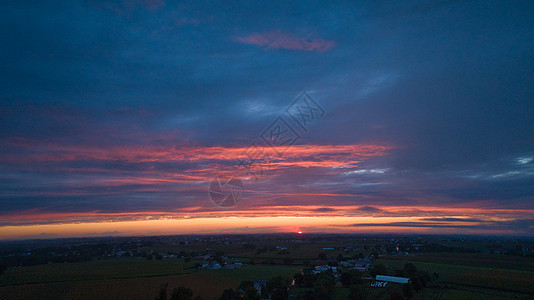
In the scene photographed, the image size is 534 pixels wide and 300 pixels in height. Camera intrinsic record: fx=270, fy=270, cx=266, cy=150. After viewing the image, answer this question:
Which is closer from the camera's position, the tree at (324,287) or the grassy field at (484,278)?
the tree at (324,287)

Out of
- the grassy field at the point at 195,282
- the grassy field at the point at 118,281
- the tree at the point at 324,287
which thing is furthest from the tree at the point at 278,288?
the grassy field at the point at 118,281

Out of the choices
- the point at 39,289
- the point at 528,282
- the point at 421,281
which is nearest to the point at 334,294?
the point at 421,281

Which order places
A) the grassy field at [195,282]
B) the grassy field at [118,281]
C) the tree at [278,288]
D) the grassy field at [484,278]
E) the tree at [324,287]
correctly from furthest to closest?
the grassy field at [484,278] < the grassy field at [118,281] < the grassy field at [195,282] < the tree at [324,287] < the tree at [278,288]

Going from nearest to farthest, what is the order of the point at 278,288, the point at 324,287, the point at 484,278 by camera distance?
1. the point at 278,288
2. the point at 324,287
3. the point at 484,278

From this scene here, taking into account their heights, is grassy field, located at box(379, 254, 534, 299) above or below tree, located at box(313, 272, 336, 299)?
below

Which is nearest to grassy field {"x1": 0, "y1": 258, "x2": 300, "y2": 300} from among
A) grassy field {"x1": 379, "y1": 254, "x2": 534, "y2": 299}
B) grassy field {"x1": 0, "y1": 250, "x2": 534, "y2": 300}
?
grassy field {"x1": 0, "y1": 250, "x2": 534, "y2": 300}

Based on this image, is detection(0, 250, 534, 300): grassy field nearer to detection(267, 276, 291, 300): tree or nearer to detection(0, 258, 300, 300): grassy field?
detection(0, 258, 300, 300): grassy field

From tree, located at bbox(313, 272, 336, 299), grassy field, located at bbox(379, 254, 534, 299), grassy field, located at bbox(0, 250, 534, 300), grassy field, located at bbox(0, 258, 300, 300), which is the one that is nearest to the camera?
tree, located at bbox(313, 272, 336, 299)

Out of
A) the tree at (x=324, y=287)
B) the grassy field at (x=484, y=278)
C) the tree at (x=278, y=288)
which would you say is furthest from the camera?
the grassy field at (x=484, y=278)

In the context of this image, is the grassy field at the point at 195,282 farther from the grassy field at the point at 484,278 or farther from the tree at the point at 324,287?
the tree at the point at 324,287

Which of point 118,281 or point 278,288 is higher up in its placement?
point 278,288

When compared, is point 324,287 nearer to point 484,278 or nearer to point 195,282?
point 195,282

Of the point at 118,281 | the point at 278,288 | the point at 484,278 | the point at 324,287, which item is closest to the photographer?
the point at 278,288

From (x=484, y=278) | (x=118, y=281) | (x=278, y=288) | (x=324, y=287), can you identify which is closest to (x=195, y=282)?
(x=118, y=281)
